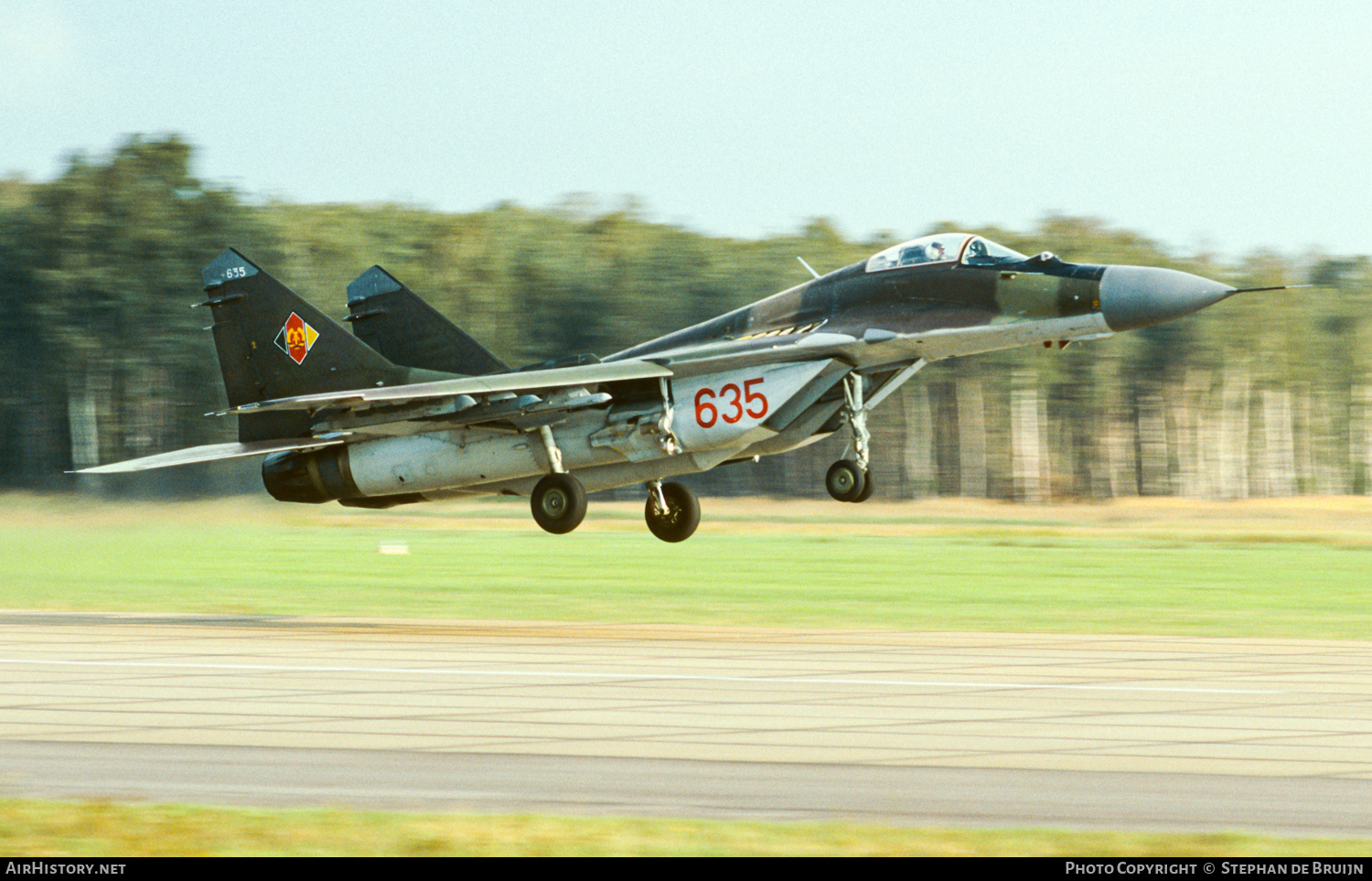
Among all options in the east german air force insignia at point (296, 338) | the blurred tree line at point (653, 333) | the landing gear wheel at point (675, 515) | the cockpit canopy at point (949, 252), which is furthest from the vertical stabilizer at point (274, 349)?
the blurred tree line at point (653, 333)

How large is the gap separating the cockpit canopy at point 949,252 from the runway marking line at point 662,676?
5125 mm

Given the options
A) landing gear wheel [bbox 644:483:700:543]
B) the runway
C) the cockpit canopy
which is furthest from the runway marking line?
the cockpit canopy

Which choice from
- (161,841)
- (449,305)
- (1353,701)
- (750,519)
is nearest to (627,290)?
(449,305)

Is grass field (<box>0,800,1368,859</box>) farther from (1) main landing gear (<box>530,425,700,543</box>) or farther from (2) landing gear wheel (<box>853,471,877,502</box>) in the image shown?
(1) main landing gear (<box>530,425,700,543</box>)

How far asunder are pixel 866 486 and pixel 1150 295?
12.8 feet

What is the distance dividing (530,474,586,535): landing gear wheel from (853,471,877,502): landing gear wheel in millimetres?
3667

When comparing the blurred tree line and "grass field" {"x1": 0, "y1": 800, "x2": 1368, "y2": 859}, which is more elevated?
the blurred tree line

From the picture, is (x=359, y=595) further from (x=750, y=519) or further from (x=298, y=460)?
(x=750, y=519)

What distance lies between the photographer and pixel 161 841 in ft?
25.9

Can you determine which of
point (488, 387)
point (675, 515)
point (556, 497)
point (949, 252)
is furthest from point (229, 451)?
point (949, 252)

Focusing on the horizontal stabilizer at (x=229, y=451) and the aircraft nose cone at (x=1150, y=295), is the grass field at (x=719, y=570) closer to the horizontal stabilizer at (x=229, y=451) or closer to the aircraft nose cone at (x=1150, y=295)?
the horizontal stabilizer at (x=229, y=451)

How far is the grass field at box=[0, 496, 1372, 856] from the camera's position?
8.02 m

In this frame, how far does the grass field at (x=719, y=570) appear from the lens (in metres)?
23.1
